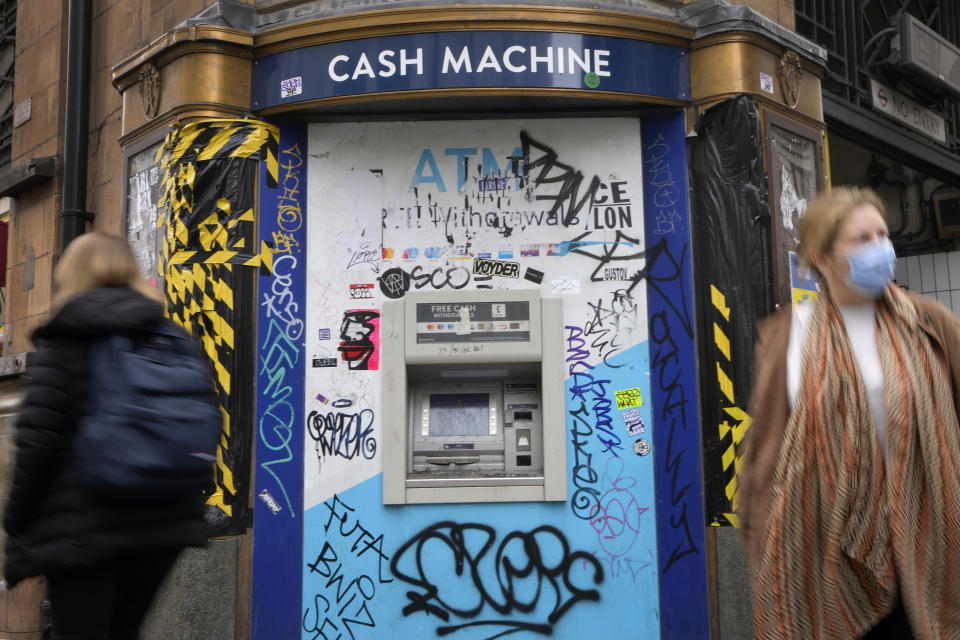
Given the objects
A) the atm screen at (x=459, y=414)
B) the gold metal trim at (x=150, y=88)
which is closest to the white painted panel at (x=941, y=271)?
the atm screen at (x=459, y=414)

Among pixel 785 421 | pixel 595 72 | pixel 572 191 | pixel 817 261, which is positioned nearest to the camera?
pixel 785 421

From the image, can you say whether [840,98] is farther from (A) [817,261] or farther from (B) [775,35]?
(A) [817,261]

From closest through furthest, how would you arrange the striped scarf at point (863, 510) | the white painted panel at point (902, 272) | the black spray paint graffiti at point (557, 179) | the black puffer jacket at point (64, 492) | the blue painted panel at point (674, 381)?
the striped scarf at point (863, 510) < the black puffer jacket at point (64, 492) < the blue painted panel at point (674, 381) < the black spray paint graffiti at point (557, 179) < the white painted panel at point (902, 272)

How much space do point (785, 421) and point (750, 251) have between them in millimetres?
3038

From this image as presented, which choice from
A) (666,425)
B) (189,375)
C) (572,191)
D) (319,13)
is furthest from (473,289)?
(189,375)

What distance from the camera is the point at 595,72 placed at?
200 inches

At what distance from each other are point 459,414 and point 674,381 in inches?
49.1

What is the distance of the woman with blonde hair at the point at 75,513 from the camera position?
7.59ft

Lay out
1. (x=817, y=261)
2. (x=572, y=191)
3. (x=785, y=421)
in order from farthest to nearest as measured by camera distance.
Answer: (x=572, y=191)
(x=817, y=261)
(x=785, y=421)

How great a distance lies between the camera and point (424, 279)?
17.7 ft

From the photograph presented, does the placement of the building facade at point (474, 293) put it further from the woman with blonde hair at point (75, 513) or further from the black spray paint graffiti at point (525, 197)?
the woman with blonde hair at point (75, 513)

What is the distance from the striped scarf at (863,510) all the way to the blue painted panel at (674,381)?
2950 millimetres

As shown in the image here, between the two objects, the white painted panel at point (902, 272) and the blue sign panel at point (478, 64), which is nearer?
the blue sign panel at point (478, 64)

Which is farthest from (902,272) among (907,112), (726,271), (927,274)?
(726,271)
